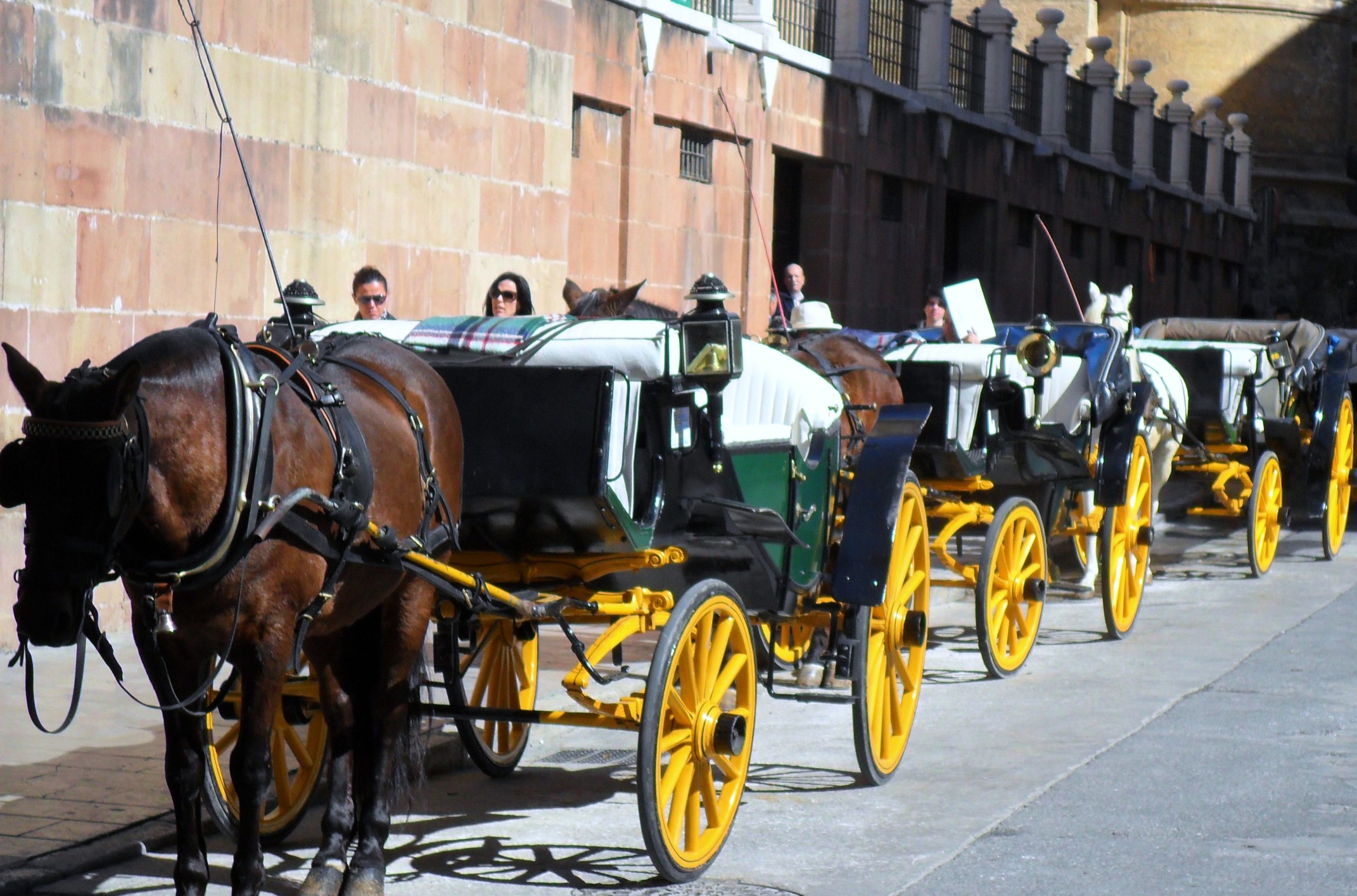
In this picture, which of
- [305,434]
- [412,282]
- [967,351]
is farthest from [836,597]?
[412,282]

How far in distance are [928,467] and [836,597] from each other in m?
3.12

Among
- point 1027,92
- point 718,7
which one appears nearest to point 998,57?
point 1027,92

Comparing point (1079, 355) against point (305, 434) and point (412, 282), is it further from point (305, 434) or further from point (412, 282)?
point (305, 434)

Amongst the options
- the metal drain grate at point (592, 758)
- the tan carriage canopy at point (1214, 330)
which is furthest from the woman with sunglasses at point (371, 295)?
the tan carriage canopy at point (1214, 330)

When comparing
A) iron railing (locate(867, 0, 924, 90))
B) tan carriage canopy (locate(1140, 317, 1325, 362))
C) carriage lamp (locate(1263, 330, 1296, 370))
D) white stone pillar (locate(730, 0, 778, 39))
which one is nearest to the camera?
carriage lamp (locate(1263, 330, 1296, 370))

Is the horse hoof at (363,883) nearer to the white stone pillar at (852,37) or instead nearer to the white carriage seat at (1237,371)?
the white carriage seat at (1237,371)

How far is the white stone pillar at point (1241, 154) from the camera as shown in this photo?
4175 centimetres

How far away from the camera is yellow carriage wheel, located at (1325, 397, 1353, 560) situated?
1366 centimetres

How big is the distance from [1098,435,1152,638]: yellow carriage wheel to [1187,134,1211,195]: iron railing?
95.2ft

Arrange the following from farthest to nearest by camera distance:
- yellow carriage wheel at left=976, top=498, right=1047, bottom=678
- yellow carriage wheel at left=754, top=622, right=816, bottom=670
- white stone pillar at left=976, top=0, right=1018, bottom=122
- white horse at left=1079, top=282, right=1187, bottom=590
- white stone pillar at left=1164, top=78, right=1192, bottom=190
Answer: white stone pillar at left=1164, top=78, right=1192, bottom=190
white stone pillar at left=976, top=0, right=1018, bottom=122
white horse at left=1079, top=282, right=1187, bottom=590
yellow carriage wheel at left=976, top=498, right=1047, bottom=678
yellow carriage wheel at left=754, top=622, right=816, bottom=670

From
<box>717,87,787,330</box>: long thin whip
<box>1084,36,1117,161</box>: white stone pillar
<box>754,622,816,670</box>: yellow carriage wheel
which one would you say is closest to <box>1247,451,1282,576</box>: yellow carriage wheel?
<box>717,87,787,330</box>: long thin whip

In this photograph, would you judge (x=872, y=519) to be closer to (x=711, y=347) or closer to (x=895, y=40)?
(x=711, y=347)

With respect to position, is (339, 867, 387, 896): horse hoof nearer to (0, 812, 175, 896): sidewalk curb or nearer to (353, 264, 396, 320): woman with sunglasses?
(0, 812, 175, 896): sidewalk curb

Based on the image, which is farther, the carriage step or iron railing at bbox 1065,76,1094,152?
iron railing at bbox 1065,76,1094,152
